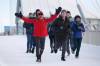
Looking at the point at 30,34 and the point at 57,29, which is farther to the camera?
the point at 30,34

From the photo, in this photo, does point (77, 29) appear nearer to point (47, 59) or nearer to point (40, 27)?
point (47, 59)

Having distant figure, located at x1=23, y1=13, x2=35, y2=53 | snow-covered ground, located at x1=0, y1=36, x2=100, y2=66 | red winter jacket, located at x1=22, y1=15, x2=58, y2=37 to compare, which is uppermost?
red winter jacket, located at x1=22, y1=15, x2=58, y2=37

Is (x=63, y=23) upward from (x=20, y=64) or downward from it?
upward

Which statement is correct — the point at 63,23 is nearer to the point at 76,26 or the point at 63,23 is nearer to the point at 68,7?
the point at 76,26

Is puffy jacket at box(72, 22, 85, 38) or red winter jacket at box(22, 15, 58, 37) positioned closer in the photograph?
red winter jacket at box(22, 15, 58, 37)

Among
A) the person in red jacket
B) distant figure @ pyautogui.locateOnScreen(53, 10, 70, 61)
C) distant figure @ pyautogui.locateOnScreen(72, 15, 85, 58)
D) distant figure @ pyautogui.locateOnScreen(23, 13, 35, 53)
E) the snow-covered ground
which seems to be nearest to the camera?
the snow-covered ground

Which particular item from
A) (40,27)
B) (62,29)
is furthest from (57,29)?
(40,27)

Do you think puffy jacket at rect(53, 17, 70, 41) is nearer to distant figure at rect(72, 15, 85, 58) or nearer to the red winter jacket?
the red winter jacket

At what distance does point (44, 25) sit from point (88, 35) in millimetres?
11151

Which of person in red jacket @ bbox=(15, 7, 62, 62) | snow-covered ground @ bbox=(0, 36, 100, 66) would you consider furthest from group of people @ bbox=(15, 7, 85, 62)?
snow-covered ground @ bbox=(0, 36, 100, 66)

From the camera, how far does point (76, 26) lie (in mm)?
12875

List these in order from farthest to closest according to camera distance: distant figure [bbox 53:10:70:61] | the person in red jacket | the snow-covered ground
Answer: distant figure [bbox 53:10:70:61] < the person in red jacket < the snow-covered ground

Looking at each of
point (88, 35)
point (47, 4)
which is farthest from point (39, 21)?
point (47, 4)

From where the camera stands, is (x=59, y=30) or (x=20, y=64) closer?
(x=20, y=64)
